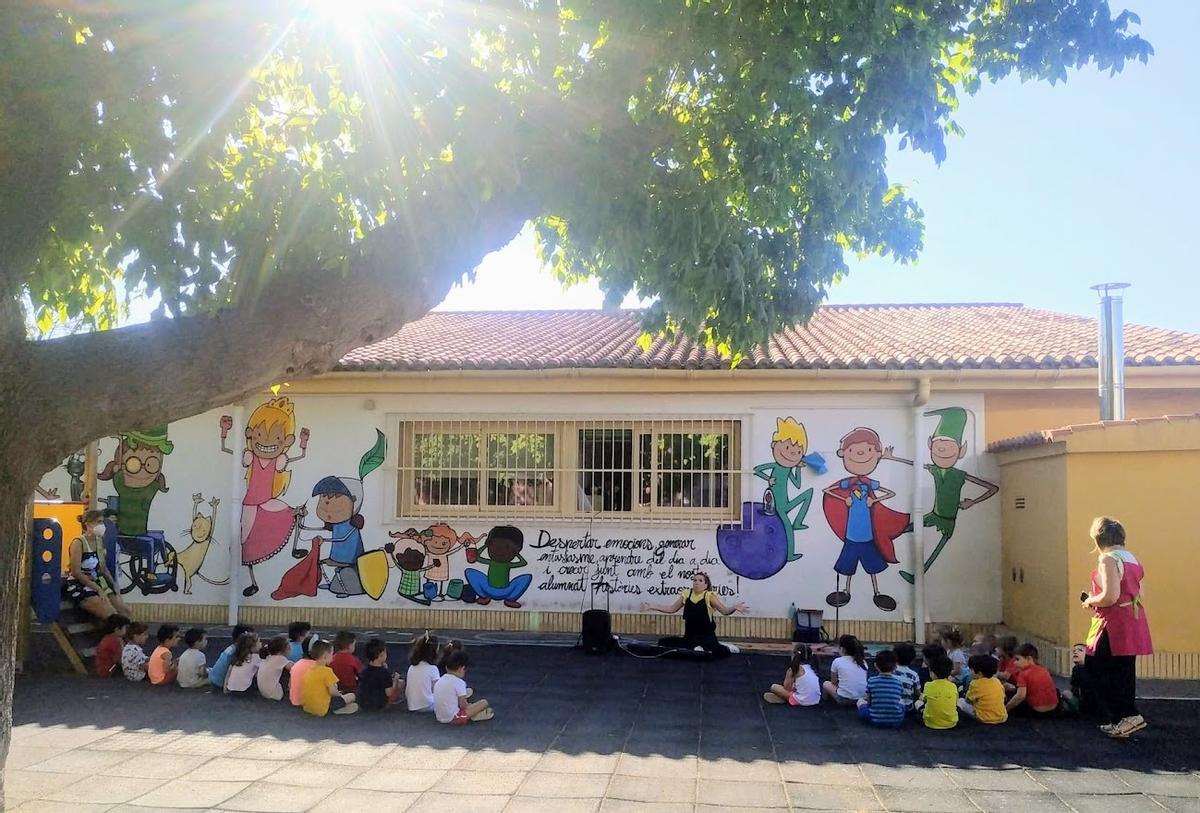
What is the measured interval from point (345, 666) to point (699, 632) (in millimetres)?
3838

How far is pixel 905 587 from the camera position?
1073 cm

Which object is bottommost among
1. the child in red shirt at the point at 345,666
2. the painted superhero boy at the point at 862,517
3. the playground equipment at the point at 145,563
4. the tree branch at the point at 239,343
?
the child in red shirt at the point at 345,666

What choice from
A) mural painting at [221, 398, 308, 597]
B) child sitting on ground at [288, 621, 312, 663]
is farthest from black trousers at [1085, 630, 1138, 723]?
mural painting at [221, 398, 308, 597]

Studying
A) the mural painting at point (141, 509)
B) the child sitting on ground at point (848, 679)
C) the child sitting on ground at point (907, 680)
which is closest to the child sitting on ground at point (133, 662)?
the mural painting at point (141, 509)

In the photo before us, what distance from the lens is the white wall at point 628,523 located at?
10.7 m

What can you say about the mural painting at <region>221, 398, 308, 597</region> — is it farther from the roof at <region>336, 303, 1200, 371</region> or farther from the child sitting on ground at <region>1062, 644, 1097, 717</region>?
the child sitting on ground at <region>1062, 644, 1097, 717</region>

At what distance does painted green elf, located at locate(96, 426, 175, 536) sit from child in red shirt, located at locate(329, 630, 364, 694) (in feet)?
18.6

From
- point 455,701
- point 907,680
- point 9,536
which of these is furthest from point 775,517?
point 9,536

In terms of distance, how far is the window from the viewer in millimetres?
11281

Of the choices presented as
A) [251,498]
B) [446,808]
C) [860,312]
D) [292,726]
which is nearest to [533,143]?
[446,808]

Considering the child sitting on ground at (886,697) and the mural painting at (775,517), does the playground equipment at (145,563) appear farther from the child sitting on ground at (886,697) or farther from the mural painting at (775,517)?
the child sitting on ground at (886,697)

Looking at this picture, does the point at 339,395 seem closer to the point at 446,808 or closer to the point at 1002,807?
the point at 446,808

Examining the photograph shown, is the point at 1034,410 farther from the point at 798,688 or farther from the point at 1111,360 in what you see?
the point at 798,688

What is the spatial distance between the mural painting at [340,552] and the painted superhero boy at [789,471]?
481cm
